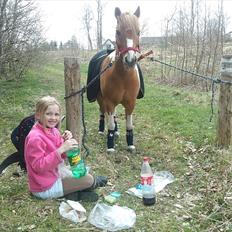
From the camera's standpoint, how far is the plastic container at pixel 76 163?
380 cm

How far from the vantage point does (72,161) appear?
3.83 meters

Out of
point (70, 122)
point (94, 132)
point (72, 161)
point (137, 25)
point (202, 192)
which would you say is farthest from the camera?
point (94, 132)

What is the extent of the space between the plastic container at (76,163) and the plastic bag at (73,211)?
0.32 meters

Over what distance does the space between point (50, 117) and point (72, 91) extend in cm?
81

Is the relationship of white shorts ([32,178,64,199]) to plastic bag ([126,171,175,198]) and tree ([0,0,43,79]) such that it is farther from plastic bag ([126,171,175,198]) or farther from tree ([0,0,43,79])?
tree ([0,0,43,79])

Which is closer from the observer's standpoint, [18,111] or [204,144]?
[204,144]

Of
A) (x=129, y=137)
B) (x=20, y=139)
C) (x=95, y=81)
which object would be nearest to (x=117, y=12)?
(x=95, y=81)

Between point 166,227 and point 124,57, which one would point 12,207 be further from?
point 124,57

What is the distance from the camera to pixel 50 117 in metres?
3.83

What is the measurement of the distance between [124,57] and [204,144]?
7.02ft

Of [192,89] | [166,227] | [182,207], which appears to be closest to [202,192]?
[182,207]

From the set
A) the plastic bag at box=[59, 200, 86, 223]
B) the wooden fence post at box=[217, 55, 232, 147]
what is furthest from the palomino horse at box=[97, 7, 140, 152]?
the plastic bag at box=[59, 200, 86, 223]

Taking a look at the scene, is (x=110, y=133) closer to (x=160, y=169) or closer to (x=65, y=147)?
(x=160, y=169)

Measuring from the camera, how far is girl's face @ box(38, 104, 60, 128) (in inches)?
150
